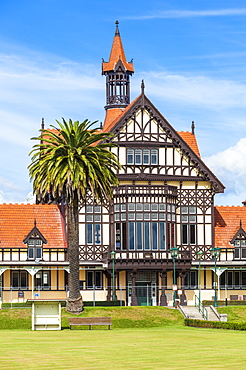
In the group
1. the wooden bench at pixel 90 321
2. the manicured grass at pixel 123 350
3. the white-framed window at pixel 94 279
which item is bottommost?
the wooden bench at pixel 90 321

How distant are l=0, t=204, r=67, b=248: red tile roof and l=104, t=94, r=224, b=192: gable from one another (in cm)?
811

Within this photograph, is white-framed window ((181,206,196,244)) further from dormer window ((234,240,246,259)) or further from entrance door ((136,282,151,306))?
entrance door ((136,282,151,306))

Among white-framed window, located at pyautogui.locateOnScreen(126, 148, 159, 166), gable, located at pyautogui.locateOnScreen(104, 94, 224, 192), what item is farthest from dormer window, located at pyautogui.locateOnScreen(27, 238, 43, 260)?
white-framed window, located at pyautogui.locateOnScreen(126, 148, 159, 166)

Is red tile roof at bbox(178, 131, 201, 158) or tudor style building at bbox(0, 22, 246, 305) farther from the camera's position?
red tile roof at bbox(178, 131, 201, 158)

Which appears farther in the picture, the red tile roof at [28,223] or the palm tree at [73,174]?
the red tile roof at [28,223]

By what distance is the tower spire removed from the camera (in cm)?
8088

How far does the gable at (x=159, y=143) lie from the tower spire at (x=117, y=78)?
904cm

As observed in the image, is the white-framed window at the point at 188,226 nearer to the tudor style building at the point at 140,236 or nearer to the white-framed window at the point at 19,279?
the tudor style building at the point at 140,236

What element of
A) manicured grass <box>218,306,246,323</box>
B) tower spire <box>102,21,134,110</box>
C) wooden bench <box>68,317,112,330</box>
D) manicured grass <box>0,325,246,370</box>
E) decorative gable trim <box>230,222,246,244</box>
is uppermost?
tower spire <box>102,21,134,110</box>

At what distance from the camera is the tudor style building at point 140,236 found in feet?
231

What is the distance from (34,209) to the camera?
7569cm

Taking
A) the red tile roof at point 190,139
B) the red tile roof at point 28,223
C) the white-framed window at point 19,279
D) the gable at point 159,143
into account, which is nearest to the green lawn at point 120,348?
the white-framed window at point 19,279

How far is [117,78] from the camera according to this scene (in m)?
81.3

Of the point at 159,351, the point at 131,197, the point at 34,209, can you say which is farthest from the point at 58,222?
the point at 159,351
